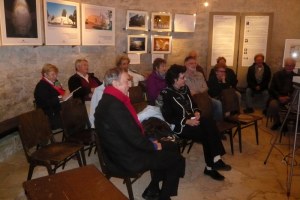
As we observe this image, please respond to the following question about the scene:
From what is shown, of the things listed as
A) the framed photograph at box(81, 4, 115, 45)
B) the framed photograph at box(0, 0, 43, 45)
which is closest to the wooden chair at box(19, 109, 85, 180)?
the framed photograph at box(0, 0, 43, 45)

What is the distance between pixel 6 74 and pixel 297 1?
6310 mm

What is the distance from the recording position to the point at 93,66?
5930 millimetres

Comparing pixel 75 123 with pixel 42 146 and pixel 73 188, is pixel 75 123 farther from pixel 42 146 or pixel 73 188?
pixel 73 188

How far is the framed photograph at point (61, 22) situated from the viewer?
465 centimetres

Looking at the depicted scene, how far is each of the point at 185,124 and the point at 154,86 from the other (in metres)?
1.23

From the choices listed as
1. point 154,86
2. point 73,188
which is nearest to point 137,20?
point 154,86

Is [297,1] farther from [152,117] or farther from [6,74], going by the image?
[6,74]

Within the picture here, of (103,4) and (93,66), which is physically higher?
(103,4)

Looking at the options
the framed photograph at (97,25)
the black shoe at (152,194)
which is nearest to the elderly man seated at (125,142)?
the black shoe at (152,194)

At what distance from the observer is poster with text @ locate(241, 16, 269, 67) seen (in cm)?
697

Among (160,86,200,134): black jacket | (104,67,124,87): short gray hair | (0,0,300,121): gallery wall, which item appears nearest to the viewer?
(104,67,124,87): short gray hair

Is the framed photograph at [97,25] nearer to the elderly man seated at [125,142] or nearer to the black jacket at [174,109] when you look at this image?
the black jacket at [174,109]

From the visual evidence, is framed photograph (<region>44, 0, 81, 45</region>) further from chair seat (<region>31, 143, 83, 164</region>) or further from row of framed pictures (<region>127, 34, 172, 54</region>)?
chair seat (<region>31, 143, 83, 164</region>)

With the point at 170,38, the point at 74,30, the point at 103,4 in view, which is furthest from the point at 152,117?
the point at 170,38
